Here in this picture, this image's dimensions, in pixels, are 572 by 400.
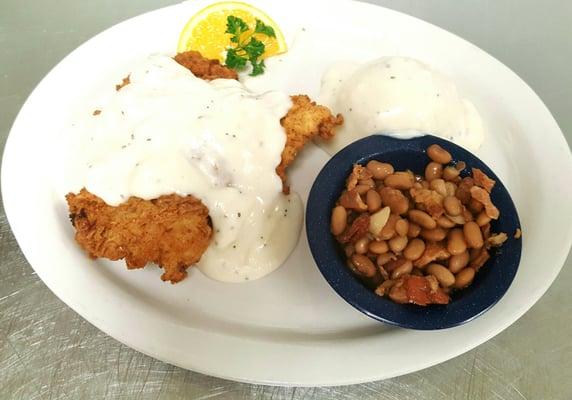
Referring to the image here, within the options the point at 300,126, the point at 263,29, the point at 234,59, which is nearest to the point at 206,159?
the point at 300,126

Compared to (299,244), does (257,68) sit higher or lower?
higher

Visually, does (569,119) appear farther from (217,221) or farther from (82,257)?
(82,257)

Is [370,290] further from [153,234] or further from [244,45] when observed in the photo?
[244,45]

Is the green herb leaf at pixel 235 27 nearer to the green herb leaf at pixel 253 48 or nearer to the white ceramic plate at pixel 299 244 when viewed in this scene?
the green herb leaf at pixel 253 48

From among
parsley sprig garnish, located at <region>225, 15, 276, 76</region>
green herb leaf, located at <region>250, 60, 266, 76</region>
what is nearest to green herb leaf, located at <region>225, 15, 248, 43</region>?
parsley sprig garnish, located at <region>225, 15, 276, 76</region>

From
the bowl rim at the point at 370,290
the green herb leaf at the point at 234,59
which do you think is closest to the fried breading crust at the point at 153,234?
the bowl rim at the point at 370,290

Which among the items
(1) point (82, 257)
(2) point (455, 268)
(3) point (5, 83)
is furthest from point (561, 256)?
(3) point (5, 83)
